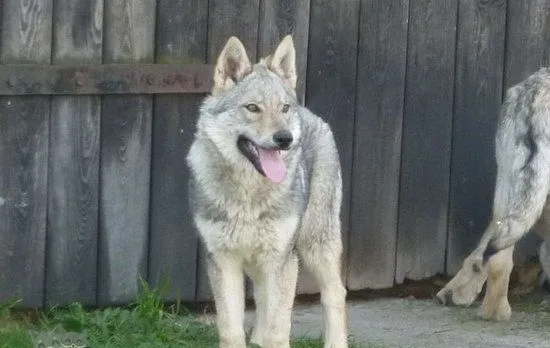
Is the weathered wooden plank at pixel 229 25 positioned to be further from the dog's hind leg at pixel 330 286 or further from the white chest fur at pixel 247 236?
the white chest fur at pixel 247 236

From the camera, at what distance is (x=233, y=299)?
265 inches

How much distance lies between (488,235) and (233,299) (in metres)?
2.28

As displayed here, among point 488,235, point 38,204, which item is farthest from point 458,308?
point 38,204

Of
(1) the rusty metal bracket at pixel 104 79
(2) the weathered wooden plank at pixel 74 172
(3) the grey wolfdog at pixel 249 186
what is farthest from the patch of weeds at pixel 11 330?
(1) the rusty metal bracket at pixel 104 79

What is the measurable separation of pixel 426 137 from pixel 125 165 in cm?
200

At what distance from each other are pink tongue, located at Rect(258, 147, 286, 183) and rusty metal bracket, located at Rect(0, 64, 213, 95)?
1.13 meters

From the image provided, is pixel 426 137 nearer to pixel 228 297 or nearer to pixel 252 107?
pixel 252 107

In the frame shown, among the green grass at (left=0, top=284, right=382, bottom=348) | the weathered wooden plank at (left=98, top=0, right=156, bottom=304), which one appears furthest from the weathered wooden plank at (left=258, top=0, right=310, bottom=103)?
the green grass at (left=0, top=284, right=382, bottom=348)

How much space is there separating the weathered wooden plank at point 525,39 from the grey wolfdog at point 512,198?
0.64m

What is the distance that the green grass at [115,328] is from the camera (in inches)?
269

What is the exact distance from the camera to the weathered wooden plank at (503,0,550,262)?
871 cm

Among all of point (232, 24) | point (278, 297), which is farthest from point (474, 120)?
point (278, 297)

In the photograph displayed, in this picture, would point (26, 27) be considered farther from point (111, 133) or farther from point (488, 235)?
point (488, 235)

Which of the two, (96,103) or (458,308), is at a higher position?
(96,103)
